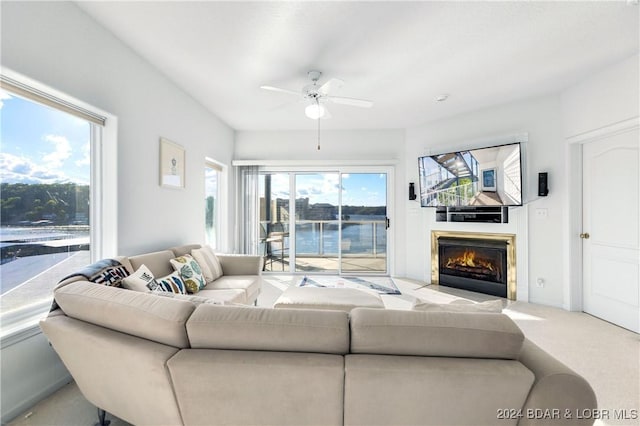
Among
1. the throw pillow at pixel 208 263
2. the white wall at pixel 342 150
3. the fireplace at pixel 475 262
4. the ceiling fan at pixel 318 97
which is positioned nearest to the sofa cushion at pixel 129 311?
the throw pillow at pixel 208 263

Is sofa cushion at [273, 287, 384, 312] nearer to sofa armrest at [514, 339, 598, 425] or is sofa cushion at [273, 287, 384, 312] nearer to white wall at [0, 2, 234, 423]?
sofa armrest at [514, 339, 598, 425]

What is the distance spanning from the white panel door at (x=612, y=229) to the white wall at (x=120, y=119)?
4.80 m

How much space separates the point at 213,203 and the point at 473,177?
407 centimetres

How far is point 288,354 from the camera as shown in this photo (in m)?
1.03

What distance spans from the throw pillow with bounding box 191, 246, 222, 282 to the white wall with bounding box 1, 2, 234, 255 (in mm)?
393

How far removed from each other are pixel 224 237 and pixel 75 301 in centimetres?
331

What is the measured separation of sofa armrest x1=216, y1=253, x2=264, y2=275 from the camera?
317cm

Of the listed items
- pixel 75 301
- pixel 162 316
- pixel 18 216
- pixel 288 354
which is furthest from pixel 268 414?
pixel 18 216

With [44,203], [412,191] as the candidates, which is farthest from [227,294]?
[412,191]

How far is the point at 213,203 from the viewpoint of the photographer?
14.6 feet

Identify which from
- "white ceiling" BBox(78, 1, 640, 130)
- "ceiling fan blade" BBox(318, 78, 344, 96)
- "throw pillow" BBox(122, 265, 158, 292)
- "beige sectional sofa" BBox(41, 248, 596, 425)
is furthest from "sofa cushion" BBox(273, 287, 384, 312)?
"white ceiling" BBox(78, 1, 640, 130)

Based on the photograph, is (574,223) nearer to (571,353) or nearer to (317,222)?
(571,353)

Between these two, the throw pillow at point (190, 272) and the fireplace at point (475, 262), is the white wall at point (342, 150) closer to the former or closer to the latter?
the fireplace at point (475, 262)

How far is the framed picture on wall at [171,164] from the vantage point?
2842 millimetres
